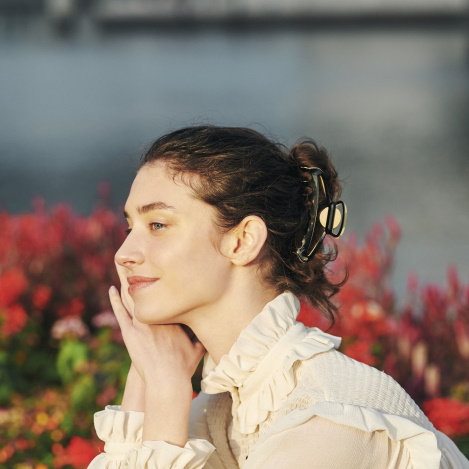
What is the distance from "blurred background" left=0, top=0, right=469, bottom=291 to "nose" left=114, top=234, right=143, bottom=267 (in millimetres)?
504

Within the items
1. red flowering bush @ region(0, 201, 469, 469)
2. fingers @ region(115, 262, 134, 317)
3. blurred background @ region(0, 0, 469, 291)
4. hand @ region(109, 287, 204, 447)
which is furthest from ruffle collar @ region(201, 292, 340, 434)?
red flowering bush @ region(0, 201, 469, 469)

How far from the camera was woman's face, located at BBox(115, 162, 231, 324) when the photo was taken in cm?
223

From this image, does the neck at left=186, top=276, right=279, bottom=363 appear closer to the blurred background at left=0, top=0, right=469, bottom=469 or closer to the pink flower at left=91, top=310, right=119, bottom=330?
the blurred background at left=0, top=0, right=469, bottom=469

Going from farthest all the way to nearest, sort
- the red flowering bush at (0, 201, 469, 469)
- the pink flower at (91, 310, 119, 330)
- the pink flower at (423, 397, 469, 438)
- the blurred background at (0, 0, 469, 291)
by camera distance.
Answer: the blurred background at (0, 0, 469, 291)
the pink flower at (91, 310, 119, 330)
the red flowering bush at (0, 201, 469, 469)
the pink flower at (423, 397, 469, 438)

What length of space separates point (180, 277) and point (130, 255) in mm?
149

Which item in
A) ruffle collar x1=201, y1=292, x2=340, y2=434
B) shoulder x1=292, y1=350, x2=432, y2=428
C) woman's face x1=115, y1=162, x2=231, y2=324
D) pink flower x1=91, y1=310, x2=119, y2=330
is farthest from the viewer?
pink flower x1=91, y1=310, x2=119, y2=330

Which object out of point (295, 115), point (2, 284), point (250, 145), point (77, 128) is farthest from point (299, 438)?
point (77, 128)

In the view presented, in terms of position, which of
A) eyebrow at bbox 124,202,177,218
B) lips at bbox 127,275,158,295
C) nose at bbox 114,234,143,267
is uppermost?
eyebrow at bbox 124,202,177,218

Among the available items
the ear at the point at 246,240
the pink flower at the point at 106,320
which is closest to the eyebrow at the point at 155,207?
the ear at the point at 246,240

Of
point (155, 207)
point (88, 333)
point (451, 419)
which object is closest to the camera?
point (155, 207)

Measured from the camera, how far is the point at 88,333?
15.0 feet

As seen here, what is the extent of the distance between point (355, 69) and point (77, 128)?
8427 mm

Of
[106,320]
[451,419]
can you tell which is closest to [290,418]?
[451,419]

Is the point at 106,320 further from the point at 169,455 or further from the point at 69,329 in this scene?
the point at 169,455
